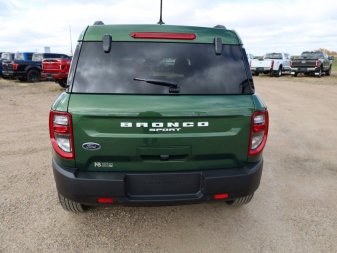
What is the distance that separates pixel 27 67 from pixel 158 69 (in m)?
18.4

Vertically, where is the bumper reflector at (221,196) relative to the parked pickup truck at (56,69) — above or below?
below

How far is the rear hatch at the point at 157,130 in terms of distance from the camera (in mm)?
2514

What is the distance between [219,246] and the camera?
294 cm

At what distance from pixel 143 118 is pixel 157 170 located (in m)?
0.48

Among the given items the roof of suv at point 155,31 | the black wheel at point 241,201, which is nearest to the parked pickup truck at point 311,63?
the black wheel at point 241,201

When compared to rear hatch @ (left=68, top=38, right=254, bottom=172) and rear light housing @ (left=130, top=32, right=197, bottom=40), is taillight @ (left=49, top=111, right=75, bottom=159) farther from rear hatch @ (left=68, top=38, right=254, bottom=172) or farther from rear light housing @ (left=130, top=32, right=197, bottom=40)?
rear light housing @ (left=130, top=32, right=197, bottom=40)

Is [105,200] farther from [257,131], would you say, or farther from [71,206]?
[257,131]

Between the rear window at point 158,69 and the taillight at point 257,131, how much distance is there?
28cm

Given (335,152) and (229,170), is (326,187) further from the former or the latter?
(229,170)

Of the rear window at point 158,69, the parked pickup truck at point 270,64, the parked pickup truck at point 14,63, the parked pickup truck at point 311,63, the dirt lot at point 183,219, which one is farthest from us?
the parked pickup truck at point 270,64

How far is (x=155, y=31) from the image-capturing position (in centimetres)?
278

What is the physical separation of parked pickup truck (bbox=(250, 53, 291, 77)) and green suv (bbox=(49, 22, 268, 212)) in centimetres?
2231

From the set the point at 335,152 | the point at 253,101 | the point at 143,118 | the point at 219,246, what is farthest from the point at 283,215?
the point at 335,152

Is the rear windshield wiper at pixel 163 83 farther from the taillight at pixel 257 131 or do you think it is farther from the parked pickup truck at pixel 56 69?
the parked pickup truck at pixel 56 69
